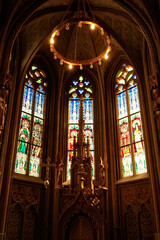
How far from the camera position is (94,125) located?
14.5m

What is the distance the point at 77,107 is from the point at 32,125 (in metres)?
3.07

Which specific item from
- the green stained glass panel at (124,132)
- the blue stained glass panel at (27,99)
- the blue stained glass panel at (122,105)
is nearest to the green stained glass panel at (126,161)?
the green stained glass panel at (124,132)

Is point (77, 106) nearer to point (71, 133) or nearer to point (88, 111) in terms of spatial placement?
point (88, 111)

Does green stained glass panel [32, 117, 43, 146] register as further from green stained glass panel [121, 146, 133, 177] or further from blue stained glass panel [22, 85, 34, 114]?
green stained glass panel [121, 146, 133, 177]

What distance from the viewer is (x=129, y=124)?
13.6 m

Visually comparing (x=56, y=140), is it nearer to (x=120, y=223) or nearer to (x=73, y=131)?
(x=73, y=131)

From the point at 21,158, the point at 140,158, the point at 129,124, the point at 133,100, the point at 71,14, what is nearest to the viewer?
the point at 140,158

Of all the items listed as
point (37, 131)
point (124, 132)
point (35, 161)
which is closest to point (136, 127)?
point (124, 132)

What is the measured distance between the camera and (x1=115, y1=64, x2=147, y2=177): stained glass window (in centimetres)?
1258

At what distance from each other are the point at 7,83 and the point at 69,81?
695 centimetres


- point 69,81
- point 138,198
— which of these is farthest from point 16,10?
point 138,198

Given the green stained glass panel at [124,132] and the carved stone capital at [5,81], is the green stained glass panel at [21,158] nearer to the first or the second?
the carved stone capital at [5,81]

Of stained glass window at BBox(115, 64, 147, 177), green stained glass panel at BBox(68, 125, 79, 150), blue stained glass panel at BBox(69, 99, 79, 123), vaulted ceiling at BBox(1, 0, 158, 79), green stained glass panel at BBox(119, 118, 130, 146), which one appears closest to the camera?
vaulted ceiling at BBox(1, 0, 158, 79)

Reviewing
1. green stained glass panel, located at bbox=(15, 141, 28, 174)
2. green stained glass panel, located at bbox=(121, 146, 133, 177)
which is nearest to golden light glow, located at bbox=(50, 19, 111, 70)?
green stained glass panel, located at bbox=(15, 141, 28, 174)
